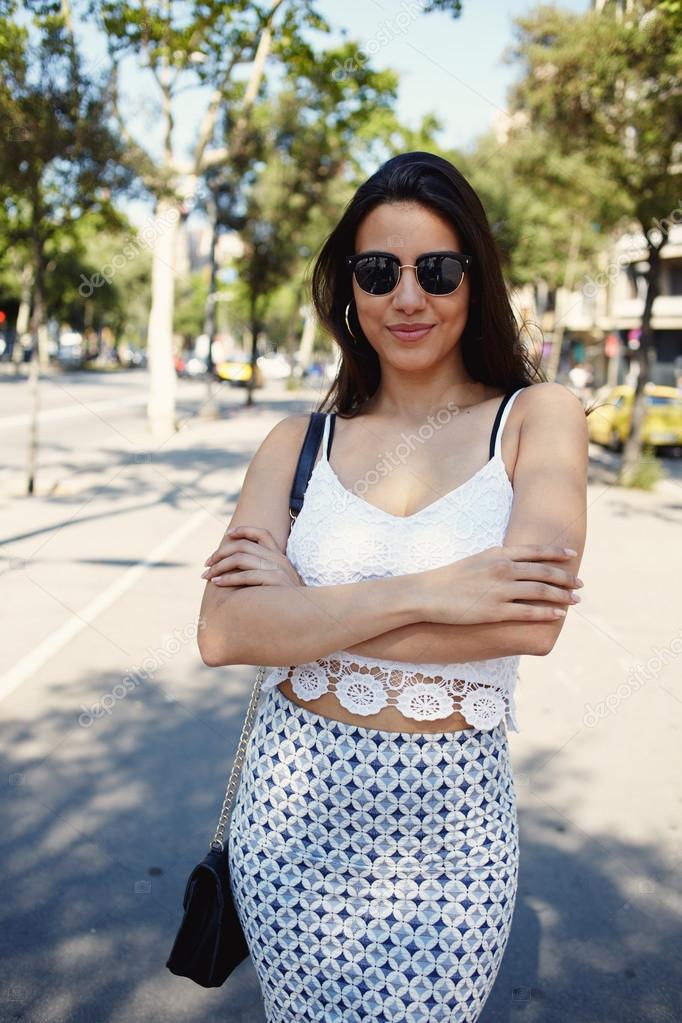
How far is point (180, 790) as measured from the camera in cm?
413

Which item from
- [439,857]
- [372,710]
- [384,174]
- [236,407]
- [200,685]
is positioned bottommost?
[236,407]

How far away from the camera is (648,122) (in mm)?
13359

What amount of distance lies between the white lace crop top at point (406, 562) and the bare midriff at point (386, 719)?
0.5 inches

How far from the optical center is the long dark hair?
1.84m

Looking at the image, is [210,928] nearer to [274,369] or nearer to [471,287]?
[471,287]

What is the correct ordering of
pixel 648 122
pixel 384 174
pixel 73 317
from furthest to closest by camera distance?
pixel 73 317 < pixel 648 122 < pixel 384 174

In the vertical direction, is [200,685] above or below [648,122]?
below

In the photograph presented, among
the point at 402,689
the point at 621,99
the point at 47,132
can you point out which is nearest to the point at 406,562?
the point at 402,689

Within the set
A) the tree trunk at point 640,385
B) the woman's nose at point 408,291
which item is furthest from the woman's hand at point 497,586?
the tree trunk at point 640,385

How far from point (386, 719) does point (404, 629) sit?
0.50ft

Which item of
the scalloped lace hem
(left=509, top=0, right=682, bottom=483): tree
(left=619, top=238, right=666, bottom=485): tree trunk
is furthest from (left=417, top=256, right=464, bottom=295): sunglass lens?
(left=619, top=238, right=666, bottom=485): tree trunk

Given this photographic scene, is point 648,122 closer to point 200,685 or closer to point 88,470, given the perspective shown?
point 88,470

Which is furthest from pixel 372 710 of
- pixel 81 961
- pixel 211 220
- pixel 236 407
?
pixel 236 407

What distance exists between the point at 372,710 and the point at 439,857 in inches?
10.2
